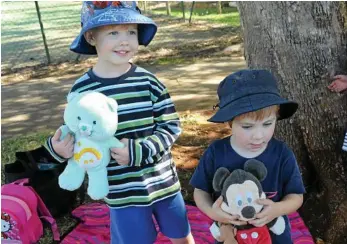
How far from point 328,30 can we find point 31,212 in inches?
84.5

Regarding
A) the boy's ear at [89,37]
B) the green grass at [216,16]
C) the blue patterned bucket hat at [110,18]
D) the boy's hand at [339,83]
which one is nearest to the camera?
the blue patterned bucket hat at [110,18]

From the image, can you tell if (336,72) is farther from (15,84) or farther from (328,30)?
(15,84)

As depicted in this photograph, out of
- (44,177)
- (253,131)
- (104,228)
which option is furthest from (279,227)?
(44,177)

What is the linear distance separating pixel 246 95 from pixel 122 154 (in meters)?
0.59

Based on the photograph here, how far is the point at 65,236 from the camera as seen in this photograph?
3309 millimetres

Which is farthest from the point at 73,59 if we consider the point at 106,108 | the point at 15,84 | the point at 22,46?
the point at 106,108

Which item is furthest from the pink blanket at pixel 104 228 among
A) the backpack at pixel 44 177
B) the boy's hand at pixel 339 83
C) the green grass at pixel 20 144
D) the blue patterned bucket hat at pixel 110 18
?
the green grass at pixel 20 144

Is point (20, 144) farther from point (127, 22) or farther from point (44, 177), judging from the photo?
point (127, 22)

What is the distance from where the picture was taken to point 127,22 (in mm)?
2119

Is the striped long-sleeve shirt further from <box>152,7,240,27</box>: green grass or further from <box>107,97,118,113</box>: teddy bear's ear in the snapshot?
<box>152,7,240,27</box>: green grass

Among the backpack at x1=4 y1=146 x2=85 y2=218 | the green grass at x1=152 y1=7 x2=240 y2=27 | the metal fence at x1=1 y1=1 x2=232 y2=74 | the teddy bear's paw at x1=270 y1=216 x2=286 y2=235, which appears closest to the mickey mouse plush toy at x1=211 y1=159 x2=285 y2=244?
the teddy bear's paw at x1=270 y1=216 x2=286 y2=235

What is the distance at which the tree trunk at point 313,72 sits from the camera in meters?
2.98

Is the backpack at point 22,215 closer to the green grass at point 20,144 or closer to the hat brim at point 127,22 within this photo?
the hat brim at point 127,22

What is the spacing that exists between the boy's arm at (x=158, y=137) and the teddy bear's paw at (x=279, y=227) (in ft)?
1.90
